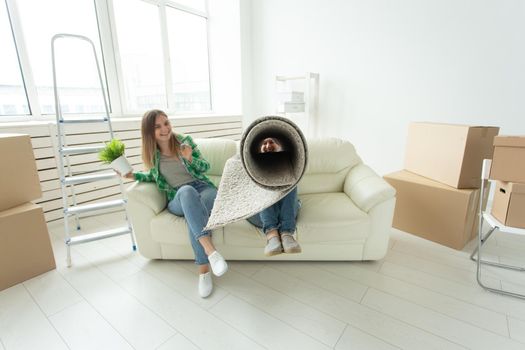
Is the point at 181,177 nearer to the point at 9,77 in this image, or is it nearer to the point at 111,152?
the point at 111,152

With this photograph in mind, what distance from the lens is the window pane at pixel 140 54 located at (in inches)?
119

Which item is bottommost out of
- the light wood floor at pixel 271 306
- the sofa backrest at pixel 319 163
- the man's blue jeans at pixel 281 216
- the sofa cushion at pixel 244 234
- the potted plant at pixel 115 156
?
the light wood floor at pixel 271 306

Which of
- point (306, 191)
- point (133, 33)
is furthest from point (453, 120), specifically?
point (133, 33)

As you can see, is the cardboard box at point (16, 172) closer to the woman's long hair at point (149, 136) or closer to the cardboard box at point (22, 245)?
the cardboard box at point (22, 245)

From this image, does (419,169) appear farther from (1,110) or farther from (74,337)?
(1,110)

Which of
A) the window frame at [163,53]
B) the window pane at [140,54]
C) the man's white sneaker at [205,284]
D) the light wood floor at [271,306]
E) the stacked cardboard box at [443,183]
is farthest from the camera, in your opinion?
the window pane at [140,54]

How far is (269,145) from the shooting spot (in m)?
1.47

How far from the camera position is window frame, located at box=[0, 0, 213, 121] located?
2.32 metres

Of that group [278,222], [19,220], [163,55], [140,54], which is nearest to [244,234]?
[278,222]

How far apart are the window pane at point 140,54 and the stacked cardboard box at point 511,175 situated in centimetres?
331

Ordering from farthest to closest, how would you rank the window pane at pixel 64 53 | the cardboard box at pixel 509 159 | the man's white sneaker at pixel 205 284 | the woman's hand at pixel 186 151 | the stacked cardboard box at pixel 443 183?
the window pane at pixel 64 53, the stacked cardboard box at pixel 443 183, the woman's hand at pixel 186 151, the man's white sneaker at pixel 205 284, the cardboard box at pixel 509 159

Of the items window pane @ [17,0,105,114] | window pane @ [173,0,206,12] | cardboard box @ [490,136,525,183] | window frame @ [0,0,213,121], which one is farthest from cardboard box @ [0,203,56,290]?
window pane @ [173,0,206,12]

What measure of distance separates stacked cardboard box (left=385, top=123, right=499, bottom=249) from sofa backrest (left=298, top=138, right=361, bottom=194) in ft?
1.32

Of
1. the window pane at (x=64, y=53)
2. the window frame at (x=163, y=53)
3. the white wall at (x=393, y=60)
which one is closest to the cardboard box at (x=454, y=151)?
the white wall at (x=393, y=60)
